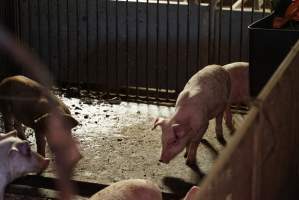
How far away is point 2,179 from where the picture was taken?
4352 millimetres

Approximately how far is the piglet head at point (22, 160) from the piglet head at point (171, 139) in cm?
115

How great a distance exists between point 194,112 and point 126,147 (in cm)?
89

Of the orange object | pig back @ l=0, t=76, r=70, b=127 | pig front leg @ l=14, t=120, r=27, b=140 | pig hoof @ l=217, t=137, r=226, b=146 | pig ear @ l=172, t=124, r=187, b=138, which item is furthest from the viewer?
pig front leg @ l=14, t=120, r=27, b=140

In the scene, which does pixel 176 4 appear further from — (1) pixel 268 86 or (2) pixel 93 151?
(1) pixel 268 86

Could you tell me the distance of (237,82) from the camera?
6652mm

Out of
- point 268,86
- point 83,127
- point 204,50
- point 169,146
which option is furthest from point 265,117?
point 204,50

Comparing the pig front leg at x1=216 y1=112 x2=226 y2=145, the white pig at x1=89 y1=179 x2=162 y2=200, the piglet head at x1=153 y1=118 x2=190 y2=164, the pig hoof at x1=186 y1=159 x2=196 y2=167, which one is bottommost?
the pig hoof at x1=186 y1=159 x2=196 y2=167

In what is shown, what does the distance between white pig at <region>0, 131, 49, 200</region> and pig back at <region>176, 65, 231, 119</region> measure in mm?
1673

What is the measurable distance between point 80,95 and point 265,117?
5.18m

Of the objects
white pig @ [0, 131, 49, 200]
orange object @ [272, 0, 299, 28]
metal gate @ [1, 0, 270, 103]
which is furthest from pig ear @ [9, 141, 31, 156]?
metal gate @ [1, 0, 270, 103]

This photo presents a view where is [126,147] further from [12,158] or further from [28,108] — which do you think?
[12,158]

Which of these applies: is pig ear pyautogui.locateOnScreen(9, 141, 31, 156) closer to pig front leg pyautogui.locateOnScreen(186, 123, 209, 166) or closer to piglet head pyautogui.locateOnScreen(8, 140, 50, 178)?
piglet head pyautogui.locateOnScreen(8, 140, 50, 178)

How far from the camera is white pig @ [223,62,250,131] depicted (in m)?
6.60

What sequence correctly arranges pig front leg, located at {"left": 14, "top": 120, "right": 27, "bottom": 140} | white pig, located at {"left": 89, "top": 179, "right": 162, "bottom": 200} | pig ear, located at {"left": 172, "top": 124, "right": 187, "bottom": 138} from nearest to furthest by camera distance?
white pig, located at {"left": 89, "top": 179, "right": 162, "bottom": 200} → pig ear, located at {"left": 172, "top": 124, "right": 187, "bottom": 138} → pig front leg, located at {"left": 14, "top": 120, "right": 27, "bottom": 140}
